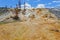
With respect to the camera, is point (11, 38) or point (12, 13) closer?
point (11, 38)

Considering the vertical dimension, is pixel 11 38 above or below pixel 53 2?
below

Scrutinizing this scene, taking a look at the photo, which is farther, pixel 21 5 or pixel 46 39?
pixel 21 5

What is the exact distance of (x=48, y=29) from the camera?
8.74 feet

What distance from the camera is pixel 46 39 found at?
98.0 inches

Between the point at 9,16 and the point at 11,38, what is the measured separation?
0.48 meters

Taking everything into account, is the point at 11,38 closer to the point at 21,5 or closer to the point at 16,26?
the point at 16,26

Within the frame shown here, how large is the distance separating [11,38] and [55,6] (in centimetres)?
106

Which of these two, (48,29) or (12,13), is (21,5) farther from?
(48,29)

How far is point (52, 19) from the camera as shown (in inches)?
108

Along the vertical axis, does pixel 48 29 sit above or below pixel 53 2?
below

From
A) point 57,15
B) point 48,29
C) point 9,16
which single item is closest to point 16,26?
point 9,16

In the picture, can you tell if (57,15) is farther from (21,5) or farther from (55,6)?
(21,5)

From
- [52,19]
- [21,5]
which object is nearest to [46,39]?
[52,19]

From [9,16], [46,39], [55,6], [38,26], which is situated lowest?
[46,39]
